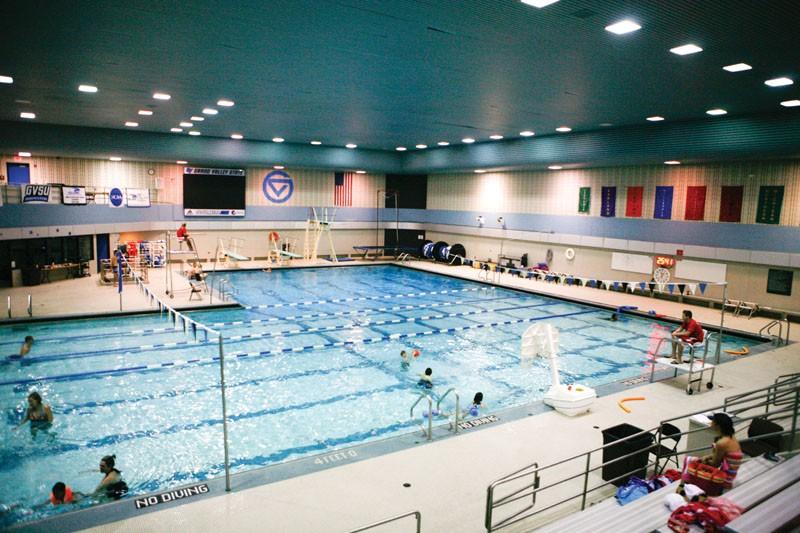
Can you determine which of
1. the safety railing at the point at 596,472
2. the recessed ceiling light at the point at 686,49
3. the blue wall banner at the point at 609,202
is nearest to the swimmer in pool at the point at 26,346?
the safety railing at the point at 596,472

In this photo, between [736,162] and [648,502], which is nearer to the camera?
[648,502]

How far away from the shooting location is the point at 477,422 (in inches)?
306

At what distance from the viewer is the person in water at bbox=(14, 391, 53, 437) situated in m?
8.12

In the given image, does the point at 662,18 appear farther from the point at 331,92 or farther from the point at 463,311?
the point at 463,311

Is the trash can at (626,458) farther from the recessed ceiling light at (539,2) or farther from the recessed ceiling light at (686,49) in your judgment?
the recessed ceiling light at (686,49)

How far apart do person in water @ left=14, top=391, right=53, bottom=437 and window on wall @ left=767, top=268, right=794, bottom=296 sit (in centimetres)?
1831

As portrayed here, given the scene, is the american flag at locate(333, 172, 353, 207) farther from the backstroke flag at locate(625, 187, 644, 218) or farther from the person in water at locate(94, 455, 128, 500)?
the person in water at locate(94, 455, 128, 500)

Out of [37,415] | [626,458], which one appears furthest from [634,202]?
[37,415]

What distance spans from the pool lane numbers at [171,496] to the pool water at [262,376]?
1.32 metres

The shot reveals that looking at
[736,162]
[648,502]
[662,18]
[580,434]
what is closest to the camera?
[648,502]

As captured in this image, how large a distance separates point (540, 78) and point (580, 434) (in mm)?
6147

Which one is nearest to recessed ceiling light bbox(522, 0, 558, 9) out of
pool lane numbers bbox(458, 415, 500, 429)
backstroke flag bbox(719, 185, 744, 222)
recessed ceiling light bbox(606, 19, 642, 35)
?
recessed ceiling light bbox(606, 19, 642, 35)

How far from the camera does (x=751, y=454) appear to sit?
19.6 feet

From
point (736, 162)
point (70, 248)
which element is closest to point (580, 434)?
point (736, 162)
